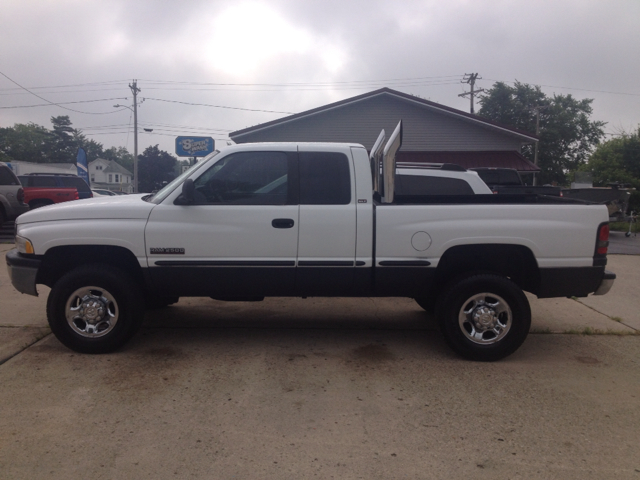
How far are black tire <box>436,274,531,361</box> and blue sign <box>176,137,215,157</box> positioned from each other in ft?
42.8

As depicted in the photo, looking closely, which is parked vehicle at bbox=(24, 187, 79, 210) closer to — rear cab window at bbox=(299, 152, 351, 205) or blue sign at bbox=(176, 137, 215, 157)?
blue sign at bbox=(176, 137, 215, 157)

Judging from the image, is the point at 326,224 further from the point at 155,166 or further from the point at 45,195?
the point at 155,166

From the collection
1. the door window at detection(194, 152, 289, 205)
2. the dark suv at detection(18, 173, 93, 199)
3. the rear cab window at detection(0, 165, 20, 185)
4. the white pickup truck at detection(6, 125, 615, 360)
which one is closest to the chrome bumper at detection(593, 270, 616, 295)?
the white pickup truck at detection(6, 125, 615, 360)

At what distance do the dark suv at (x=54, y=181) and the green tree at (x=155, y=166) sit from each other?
28173 mm

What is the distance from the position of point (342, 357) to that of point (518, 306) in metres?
1.71

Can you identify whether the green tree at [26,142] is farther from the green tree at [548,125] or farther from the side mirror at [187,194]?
the side mirror at [187,194]

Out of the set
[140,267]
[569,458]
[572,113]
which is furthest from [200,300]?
[572,113]

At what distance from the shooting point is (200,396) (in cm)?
420

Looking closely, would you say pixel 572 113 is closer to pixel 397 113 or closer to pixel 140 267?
pixel 397 113

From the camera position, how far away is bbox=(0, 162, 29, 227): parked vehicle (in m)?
14.3

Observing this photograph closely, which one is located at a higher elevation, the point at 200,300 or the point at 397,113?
the point at 397,113

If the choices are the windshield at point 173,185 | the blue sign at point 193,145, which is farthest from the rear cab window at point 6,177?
the windshield at point 173,185

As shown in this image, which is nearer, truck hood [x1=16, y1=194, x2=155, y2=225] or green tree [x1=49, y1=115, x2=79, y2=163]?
truck hood [x1=16, y1=194, x2=155, y2=225]

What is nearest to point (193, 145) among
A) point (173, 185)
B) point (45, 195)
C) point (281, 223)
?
point (45, 195)
